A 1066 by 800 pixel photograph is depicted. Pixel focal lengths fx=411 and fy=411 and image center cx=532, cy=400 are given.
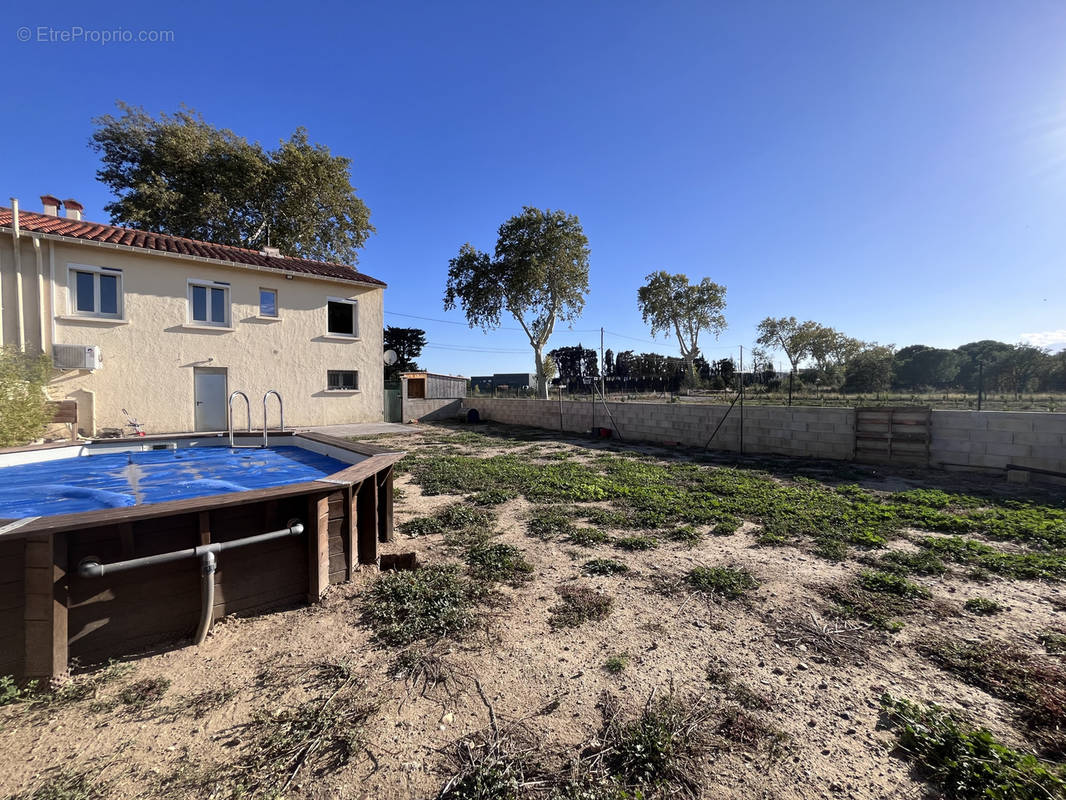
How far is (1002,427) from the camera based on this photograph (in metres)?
7.02

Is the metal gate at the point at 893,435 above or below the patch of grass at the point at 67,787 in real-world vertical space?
above

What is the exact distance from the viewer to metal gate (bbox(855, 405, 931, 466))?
784 centimetres

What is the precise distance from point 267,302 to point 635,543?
45.2 ft

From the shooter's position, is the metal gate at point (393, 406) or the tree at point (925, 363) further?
the tree at point (925, 363)

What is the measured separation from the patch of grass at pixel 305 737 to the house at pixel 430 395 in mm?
16003

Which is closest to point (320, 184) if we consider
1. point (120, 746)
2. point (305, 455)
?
point (305, 455)

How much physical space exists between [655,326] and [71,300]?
36.2 m

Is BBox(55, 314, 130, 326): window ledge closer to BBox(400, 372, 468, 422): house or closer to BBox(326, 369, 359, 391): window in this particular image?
BBox(326, 369, 359, 391): window

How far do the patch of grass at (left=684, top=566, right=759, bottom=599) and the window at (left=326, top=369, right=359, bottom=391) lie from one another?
13915mm

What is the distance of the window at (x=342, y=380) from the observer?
1442cm

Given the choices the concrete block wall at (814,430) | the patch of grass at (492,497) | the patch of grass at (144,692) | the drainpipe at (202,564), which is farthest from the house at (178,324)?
the patch of grass at (144,692)

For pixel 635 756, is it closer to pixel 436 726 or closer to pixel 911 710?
pixel 436 726

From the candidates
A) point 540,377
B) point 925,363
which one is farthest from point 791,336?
point 540,377

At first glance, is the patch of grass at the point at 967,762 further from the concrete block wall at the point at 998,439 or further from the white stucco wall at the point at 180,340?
the white stucco wall at the point at 180,340
